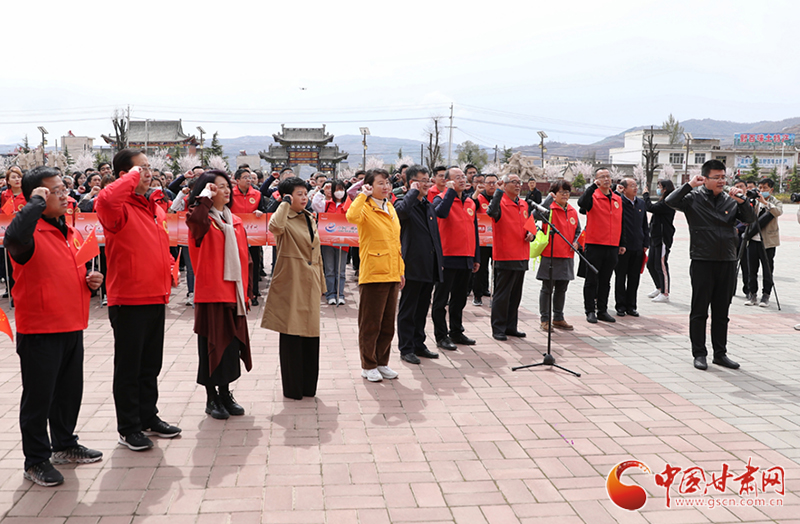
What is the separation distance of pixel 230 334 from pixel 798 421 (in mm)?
4606

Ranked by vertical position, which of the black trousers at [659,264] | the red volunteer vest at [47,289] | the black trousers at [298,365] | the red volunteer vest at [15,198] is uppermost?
the red volunteer vest at [15,198]

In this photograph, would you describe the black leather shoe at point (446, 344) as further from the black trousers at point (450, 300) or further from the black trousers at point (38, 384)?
the black trousers at point (38, 384)

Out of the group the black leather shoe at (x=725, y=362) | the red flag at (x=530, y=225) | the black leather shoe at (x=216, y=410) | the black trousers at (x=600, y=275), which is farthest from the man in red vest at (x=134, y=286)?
the black trousers at (x=600, y=275)

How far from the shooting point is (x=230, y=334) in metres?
4.68

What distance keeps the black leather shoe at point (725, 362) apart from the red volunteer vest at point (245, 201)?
22.7ft

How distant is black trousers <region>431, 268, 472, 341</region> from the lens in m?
7.01

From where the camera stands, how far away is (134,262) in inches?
158

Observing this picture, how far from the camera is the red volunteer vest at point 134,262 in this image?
13.2 feet

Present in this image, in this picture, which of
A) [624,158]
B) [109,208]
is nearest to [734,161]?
[624,158]

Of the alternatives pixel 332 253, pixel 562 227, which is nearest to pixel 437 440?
pixel 562 227

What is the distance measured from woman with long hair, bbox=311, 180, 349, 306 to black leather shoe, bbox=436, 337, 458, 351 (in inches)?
108

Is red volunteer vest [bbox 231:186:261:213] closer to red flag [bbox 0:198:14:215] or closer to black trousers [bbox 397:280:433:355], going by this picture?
red flag [bbox 0:198:14:215]

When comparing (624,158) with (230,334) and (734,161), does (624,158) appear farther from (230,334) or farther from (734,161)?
(230,334)

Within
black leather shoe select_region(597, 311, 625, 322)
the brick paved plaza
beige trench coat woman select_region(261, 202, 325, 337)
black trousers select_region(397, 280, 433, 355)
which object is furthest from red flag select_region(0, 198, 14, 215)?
black leather shoe select_region(597, 311, 625, 322)
